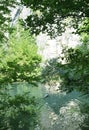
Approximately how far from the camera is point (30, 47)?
2313 inches

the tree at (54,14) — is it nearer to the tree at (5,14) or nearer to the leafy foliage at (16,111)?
the tree at (5,14)

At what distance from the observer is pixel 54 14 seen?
30.8 feet

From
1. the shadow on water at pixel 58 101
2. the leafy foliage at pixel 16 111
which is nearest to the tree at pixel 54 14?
the leafy foliage at pixel 16 111

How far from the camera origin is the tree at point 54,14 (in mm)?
8664

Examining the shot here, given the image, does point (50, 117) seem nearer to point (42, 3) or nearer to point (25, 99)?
point (25, 99)

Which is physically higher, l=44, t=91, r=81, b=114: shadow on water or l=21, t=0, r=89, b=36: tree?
l=44, t=91, r=81, b=114: shadow on water

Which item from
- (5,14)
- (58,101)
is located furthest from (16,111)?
(58,101)

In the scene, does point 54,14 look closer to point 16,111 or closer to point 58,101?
point 16,111

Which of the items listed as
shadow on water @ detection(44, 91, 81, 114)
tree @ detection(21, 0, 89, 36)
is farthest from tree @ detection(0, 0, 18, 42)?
shadow on water @ detection(44, 91, 81, 114)

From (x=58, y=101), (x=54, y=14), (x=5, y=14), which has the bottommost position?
(x=54, y=14)

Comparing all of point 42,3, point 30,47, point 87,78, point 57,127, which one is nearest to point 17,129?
point 57,127

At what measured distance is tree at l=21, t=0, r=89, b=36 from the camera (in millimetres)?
8664

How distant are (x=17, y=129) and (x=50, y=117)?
24.2 ft

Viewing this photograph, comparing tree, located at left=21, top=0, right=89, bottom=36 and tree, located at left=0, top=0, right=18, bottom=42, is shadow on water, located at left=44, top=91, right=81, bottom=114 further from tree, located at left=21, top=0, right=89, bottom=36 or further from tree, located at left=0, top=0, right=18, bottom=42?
tree, located at left=21, top=0, right=89, bottom=36
